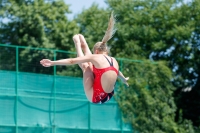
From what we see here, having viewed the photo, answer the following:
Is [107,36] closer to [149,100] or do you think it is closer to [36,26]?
[149,100]

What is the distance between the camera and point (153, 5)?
63.7 feet

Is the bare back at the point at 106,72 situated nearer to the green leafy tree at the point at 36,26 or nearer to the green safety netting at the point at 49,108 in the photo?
the green safety netting at the point at 49,108

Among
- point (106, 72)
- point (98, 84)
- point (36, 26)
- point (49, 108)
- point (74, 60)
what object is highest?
point (36, 26)

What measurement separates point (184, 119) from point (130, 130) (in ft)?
7.31

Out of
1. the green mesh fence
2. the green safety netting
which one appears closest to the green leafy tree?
the green mesh fence

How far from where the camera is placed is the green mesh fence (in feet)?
48.3

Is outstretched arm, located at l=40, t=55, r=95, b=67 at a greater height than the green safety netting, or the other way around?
outstretched arm, located at l=40, t=55, r=95, b=67

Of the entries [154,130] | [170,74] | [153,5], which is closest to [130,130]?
[154,130]

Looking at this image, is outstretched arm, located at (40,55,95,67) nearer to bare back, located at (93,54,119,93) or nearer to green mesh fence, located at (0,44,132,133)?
bare back, located at (93,54,119,93)

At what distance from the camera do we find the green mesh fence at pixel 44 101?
14727 millimetres

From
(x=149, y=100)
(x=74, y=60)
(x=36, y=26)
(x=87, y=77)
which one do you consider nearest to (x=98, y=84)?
(x=87, y=77)

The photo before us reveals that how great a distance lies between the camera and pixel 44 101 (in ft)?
50.2

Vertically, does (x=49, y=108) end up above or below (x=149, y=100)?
below

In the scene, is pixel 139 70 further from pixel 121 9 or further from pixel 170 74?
pixel 121 9
